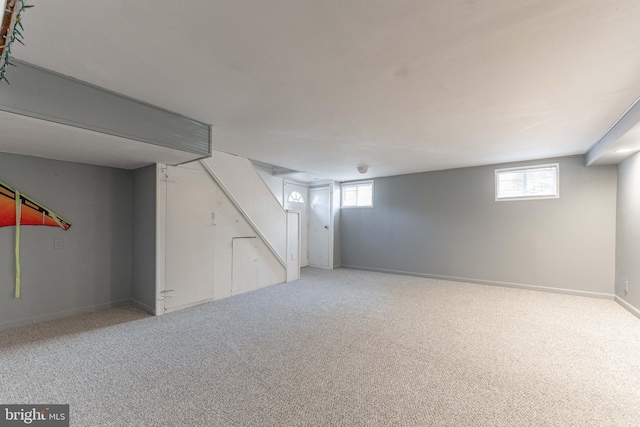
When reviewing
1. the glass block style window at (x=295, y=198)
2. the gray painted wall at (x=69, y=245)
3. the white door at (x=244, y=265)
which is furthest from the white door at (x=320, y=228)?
the gray painted wall at (x=69, y=245)

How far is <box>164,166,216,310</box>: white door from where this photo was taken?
3604mm

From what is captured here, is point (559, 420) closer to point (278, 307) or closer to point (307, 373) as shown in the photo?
point (307, 373)

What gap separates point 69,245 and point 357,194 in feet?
18.7

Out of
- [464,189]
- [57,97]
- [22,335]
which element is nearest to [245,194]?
[57,97]

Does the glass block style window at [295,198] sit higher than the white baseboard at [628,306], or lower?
higher

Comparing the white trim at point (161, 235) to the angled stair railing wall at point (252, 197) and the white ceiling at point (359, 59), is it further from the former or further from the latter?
the white ceiling at point (359, 59)

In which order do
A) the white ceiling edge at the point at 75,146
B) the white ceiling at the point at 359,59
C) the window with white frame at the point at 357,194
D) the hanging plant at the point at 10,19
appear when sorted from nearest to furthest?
the hanging plant at the point at 10,19, the white ceiling at the point at 359,59, the white ceiling edge at the point at 75,146, the window with white frame at the point at 357,194

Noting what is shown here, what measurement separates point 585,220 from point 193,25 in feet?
19.5

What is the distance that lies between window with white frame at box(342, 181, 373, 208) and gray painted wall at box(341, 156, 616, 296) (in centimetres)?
18

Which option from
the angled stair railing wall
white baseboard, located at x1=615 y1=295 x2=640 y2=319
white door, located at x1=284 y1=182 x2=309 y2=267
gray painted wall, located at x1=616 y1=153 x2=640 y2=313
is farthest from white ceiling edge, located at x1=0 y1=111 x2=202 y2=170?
white baseboard, located at x1=615 y1=295 x2=640 y2=319

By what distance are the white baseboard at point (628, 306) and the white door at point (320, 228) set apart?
5.11 meters

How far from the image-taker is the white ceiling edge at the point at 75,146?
2.20 metres

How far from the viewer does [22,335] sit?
9.25 ft

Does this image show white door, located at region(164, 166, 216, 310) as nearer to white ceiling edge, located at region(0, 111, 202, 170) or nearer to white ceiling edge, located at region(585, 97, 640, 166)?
white ceiling edge, located at region(0, 111, 202, 170)
